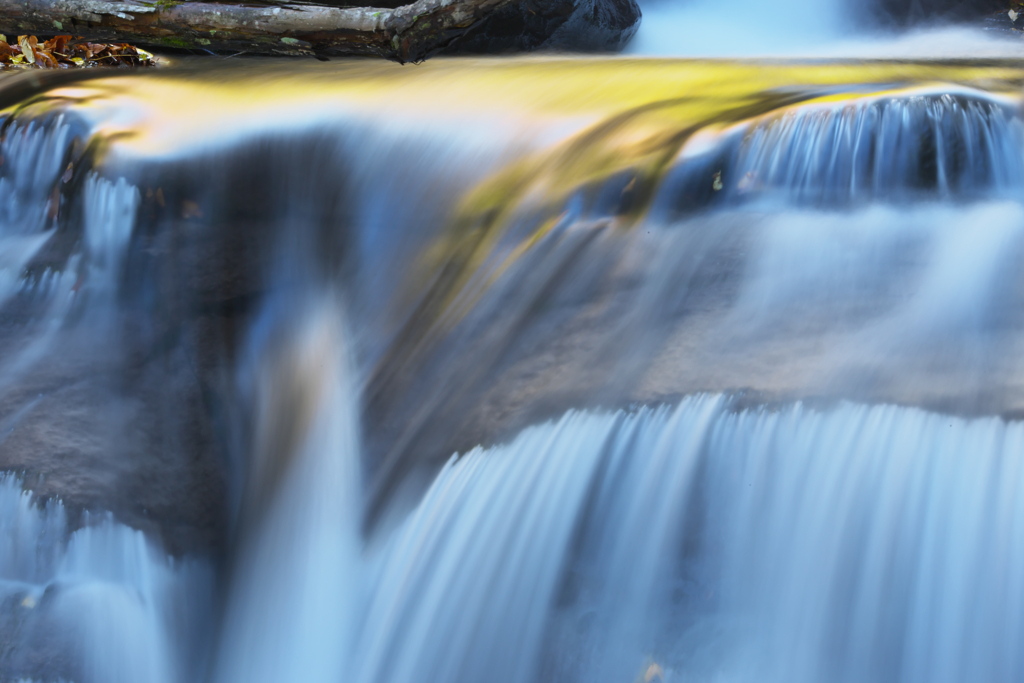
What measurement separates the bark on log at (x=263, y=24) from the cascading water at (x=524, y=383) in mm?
403

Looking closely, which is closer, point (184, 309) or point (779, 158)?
point (779, 158)

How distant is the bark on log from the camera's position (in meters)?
3.37

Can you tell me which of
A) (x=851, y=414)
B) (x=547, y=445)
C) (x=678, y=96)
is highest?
(x=678, y=96)

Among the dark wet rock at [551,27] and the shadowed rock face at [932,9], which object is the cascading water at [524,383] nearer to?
the dark wet rock at [551,27]

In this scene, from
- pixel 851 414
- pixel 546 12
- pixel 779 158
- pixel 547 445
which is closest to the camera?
pixel 851 414

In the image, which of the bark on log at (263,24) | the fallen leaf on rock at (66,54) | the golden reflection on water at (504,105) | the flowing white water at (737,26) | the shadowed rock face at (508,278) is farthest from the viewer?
the flowing white water at (737,26)

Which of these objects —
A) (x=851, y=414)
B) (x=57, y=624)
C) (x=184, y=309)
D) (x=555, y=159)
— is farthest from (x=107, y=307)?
(x=851, y=414)

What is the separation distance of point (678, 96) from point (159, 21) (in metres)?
2.38

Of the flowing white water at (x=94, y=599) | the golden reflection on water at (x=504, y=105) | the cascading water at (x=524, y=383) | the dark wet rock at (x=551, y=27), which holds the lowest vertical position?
the flowing white water at (x=94, y=599)

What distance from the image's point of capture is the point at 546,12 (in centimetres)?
416

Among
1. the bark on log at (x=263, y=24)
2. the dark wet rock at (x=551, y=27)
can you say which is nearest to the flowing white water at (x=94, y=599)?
the bark on log at (x=263, y=24)

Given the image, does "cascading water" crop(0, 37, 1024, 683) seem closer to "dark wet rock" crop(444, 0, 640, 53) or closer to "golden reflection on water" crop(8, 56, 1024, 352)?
"golden reflection on water" crop(8, 56, 1024, 352)

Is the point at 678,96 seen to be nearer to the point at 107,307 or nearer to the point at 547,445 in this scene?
the point at 547,445

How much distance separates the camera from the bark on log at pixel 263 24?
3.37 m
